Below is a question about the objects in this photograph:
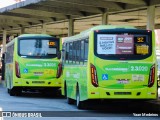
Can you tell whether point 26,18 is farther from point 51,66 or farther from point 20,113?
point 20,113

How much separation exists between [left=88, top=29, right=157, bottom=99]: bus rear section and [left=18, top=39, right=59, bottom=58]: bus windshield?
7378 mm

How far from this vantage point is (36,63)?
2295 centimetres

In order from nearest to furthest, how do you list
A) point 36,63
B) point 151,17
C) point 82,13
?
point 36,63 < point 151,17 < point 82,13

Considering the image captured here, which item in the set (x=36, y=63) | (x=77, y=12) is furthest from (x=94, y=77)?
(x=77, y=12)

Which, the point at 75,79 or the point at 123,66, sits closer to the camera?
the point at 123,66

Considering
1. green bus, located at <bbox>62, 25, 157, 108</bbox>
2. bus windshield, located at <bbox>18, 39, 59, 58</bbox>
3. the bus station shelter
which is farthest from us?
the bus station shelter

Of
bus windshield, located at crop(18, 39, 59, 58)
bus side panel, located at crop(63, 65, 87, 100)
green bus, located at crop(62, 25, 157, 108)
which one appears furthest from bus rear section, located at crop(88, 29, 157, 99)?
bus windshield, located at crop(18, 39, 59, 58)

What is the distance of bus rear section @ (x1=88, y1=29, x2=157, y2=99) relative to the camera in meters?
15.8

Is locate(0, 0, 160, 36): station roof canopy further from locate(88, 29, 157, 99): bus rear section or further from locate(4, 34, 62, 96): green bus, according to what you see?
locate(88, 29, 157, 99): bus rear section

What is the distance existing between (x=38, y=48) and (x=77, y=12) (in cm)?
949

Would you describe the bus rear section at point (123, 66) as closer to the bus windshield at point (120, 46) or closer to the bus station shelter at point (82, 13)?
the bus windshield at point (120, 46)

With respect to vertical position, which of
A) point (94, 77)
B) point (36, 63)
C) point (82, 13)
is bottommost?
point (36, 63)

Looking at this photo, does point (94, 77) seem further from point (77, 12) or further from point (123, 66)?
point (77, 12)

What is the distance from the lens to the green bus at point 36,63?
2294cm
